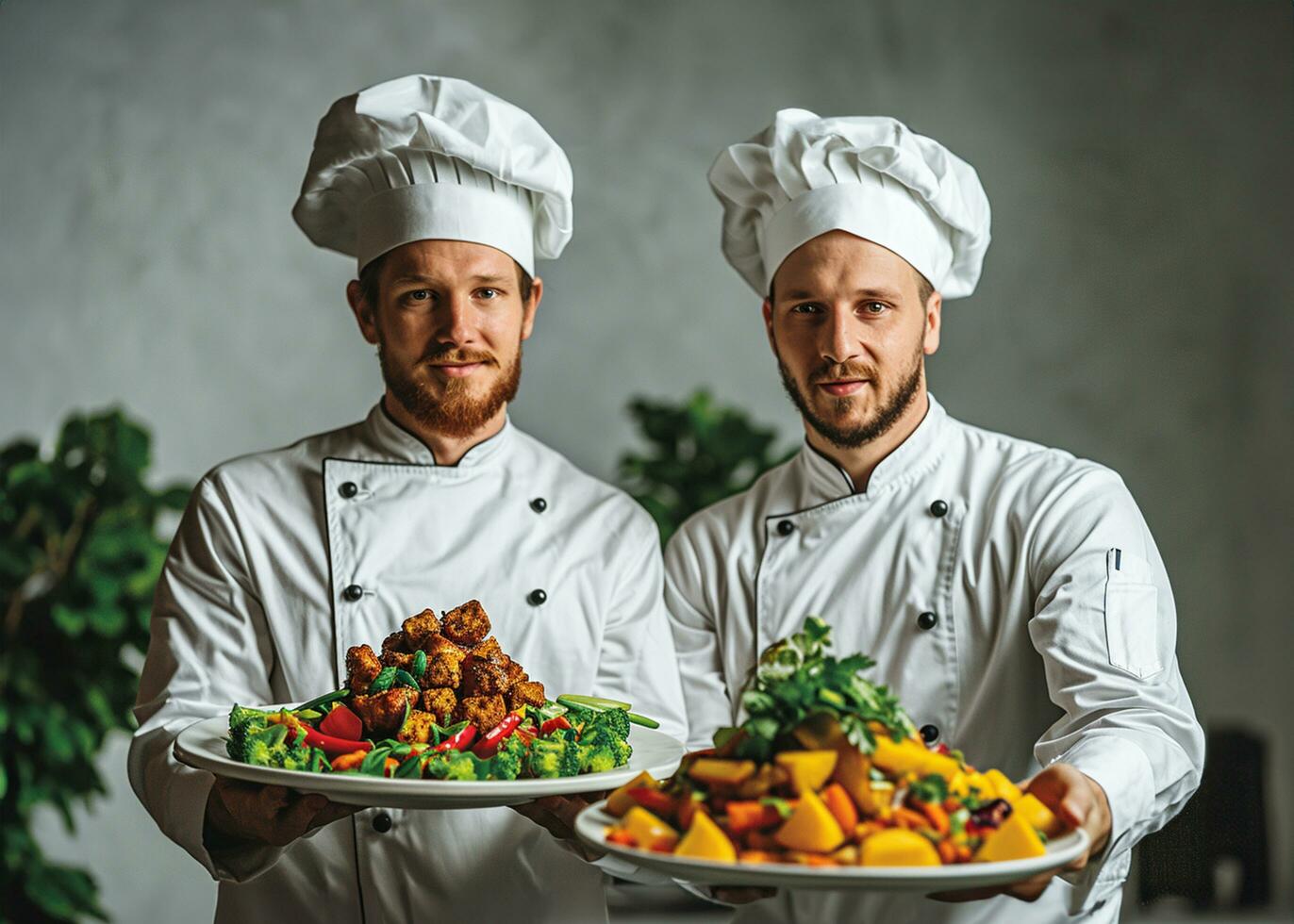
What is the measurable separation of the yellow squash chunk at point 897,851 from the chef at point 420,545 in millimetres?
1037

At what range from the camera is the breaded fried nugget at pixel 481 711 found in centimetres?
195

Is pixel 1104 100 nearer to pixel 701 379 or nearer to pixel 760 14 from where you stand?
pixel 760 14

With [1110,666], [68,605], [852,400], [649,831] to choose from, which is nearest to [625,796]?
[649,831]

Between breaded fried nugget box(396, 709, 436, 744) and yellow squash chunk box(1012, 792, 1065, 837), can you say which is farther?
breaded fried nugget box(396, 709, 436, 744)

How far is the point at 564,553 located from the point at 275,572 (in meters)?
0.54

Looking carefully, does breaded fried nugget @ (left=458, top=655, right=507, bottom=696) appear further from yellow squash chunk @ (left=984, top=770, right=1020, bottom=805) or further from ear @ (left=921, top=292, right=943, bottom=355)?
ear @ (left=921, top=292, right=943, bottom=355)

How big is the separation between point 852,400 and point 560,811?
92cm

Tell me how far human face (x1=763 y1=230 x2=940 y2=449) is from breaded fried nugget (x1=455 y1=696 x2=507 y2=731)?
88 centimetres

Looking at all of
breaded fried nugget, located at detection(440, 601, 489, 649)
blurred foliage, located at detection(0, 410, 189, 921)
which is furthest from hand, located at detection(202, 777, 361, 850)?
blurred foliage, located at detection(0, 410, 189, 921)

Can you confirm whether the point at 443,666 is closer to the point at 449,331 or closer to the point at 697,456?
the point at 449,331

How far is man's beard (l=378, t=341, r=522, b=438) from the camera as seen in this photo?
8.31ft

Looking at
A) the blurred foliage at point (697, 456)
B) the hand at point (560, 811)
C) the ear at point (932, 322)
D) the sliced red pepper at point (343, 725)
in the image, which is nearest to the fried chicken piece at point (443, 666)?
the sliced red pepper at point (343, 725)

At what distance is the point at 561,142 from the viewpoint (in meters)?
5.65

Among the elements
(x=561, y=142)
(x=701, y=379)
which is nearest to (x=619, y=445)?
(x=701, y=379)
